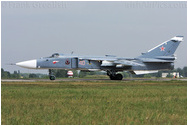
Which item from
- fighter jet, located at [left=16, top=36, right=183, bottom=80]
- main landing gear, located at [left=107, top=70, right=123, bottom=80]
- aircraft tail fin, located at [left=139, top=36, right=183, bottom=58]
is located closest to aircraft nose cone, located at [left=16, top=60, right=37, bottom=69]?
fighter jet, located at [left=16, top=36, right=183, bottom=80]

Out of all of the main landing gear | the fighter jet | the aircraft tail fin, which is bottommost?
the main landing gear

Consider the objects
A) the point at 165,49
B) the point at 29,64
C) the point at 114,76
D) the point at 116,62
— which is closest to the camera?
the point at 29,64

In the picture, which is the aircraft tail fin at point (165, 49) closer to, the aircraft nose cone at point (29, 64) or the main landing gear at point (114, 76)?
the main landing gear at point (114, 76)

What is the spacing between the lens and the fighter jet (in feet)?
115

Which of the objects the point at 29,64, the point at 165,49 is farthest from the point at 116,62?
the point at 29,64

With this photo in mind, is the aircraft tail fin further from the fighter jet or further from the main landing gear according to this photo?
the main landing gear

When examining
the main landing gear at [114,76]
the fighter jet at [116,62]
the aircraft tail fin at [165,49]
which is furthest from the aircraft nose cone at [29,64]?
the aircraft tail fin at [165,49]

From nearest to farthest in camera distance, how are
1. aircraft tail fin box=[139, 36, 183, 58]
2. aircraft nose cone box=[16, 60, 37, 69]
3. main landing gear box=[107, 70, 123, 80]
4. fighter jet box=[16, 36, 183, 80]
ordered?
aircraft nose cone box=[16, 60, 37, 69] → fighter jet box=[16, 36, 183, 80] → main landing gear box=[107, 70, 123, 80] → aircraft tail fin box=[139, 36, 183, 58]

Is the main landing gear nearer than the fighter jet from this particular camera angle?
No

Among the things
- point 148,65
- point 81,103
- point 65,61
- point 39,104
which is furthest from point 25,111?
point 148,65

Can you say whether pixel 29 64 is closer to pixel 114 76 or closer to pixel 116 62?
pixel 116 62

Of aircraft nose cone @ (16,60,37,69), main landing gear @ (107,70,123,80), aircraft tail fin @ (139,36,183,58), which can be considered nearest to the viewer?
aircraft nose cone @ (16,60,37,69)

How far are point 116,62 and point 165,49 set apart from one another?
21.5 ft

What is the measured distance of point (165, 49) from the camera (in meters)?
39.9
